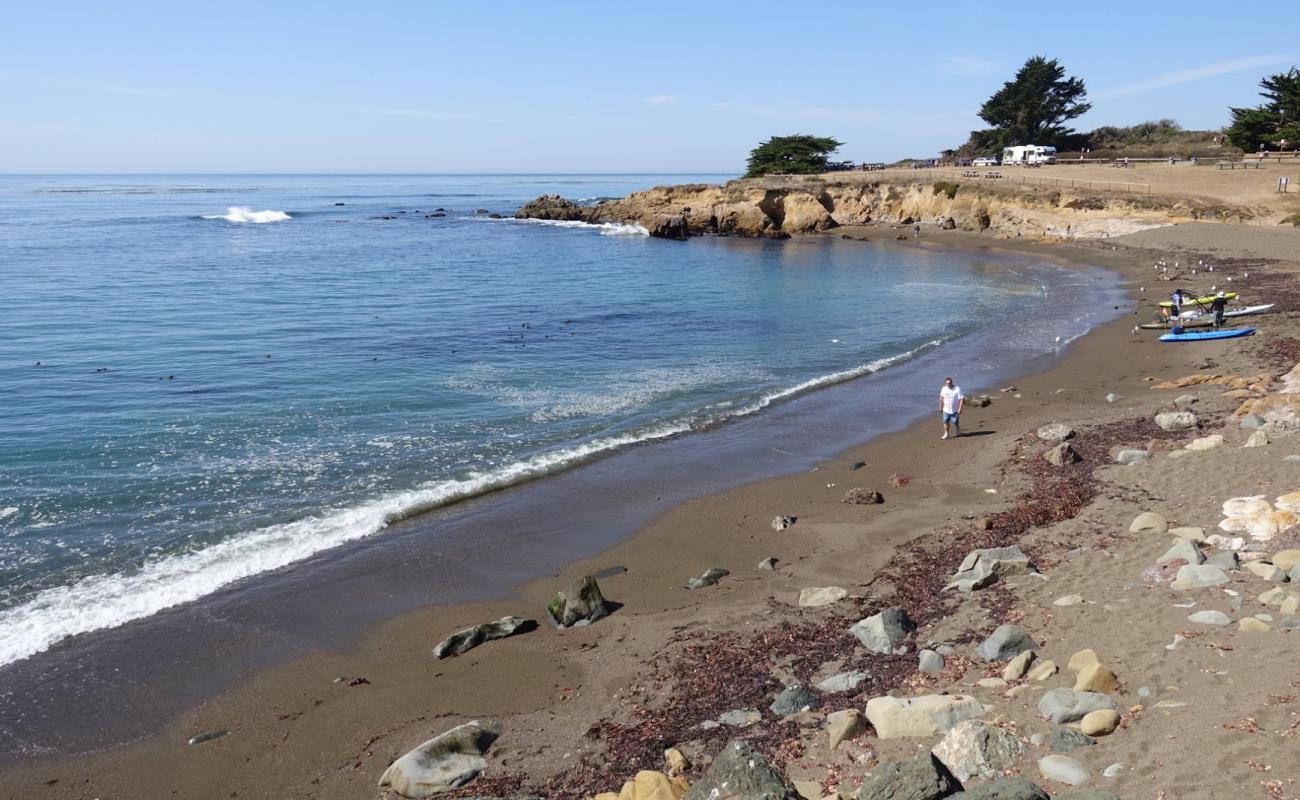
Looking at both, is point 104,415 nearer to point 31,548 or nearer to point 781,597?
point 31,548

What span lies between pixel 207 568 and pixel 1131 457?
17.7m

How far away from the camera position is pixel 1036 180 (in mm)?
72250

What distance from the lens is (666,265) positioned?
60.9 meters

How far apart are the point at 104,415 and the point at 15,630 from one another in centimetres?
1156

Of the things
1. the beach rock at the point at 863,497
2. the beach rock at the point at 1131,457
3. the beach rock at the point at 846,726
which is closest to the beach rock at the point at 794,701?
the beach rock at the point at 846,726

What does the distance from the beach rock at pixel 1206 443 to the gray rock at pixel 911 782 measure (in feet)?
40.2

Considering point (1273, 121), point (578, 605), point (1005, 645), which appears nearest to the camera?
point (1005, 645)

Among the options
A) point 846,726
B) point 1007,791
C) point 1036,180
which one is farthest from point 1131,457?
point 1036,180

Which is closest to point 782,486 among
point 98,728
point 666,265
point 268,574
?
point 268,574

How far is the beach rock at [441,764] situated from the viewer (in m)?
9.08

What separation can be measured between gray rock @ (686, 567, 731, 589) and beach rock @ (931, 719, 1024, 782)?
6429mm

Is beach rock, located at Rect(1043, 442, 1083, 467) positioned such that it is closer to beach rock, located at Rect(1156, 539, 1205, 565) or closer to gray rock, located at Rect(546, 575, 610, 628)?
beach rock, located at Rect(1156, 539, 1205, 565)

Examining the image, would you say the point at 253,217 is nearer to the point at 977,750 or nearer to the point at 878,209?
the point at 878,209

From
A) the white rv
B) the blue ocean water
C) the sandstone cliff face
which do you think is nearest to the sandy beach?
the blue ocean water
